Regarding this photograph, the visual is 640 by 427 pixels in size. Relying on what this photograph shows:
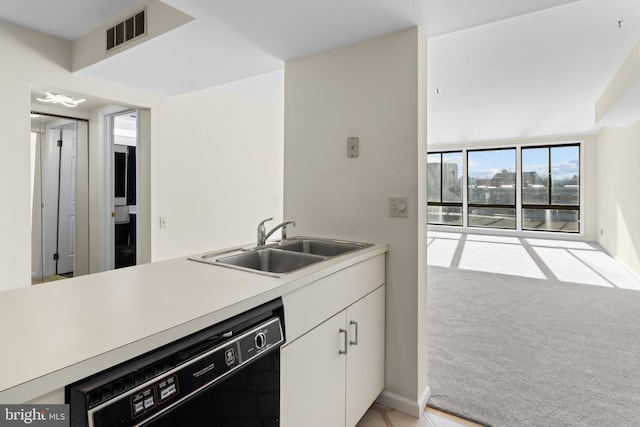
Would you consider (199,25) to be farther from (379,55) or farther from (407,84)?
(407,84)

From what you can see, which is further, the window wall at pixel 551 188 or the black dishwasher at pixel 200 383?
the window wall at pixel 551 188

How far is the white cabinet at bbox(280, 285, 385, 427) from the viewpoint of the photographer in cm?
126

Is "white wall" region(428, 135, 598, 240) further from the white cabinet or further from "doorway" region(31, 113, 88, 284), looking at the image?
"doorway" region(31, 113, 88, 284)

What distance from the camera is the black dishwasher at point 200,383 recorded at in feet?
2.27

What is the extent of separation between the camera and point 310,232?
7.65ft

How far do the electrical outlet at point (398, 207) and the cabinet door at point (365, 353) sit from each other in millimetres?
429

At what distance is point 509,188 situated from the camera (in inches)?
338

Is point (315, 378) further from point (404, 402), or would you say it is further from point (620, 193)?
point (620, 193)

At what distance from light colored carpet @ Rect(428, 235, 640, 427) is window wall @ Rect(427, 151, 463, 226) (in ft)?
17.0

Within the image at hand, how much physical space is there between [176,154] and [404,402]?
3.09m

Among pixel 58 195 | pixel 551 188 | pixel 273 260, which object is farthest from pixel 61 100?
pixel 551 188

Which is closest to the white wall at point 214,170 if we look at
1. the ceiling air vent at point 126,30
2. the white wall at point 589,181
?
the ceiling air vent at point 126,30

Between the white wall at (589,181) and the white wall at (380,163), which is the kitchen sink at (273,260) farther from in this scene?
the white wall at (589,181)

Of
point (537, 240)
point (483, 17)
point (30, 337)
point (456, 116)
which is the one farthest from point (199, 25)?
point (537, 240)
